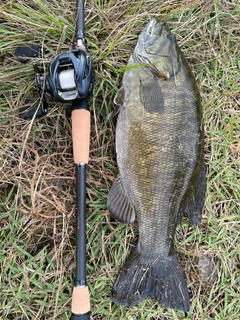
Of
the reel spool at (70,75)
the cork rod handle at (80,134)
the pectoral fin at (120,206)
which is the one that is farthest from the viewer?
the pectoral fin at (120,206)

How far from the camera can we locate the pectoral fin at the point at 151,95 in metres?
1.98

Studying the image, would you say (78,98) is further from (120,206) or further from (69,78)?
(120,206)

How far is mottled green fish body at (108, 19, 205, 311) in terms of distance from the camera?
1.98 m

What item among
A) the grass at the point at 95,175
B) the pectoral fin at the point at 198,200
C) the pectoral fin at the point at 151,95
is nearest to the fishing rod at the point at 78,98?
the grass at the point at 95,175

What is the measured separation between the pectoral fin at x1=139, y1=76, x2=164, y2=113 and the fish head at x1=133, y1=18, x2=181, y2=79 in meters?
0.06

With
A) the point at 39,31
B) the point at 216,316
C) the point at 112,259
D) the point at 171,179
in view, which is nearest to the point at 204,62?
the point at 171,179

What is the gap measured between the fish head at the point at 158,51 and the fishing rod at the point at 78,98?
321mm

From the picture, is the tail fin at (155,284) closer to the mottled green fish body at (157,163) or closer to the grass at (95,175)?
the mottled green fish body at (157,163)

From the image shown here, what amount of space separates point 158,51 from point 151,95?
0.91ft

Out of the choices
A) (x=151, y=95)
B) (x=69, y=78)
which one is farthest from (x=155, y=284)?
(x=69, y=78)

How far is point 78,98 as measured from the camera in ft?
6.53

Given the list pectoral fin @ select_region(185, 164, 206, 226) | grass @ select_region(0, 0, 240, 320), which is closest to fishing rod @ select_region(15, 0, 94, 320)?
grass @ select_region(0, 0, 240, 320)

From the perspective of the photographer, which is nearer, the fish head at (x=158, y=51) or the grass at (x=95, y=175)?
the fish head at (x=158, y=51)

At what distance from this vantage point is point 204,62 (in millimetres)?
2398
